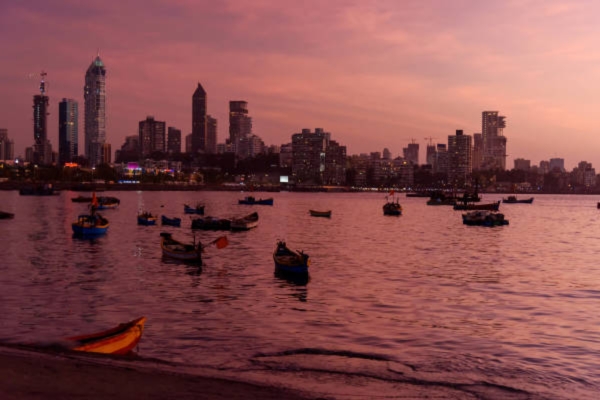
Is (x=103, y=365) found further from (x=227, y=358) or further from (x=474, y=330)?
(x=474, y=330)

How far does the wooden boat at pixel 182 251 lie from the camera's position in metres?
53.0

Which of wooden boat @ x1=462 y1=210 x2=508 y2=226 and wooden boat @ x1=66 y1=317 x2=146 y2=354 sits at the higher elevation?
wooden boat @ x1=66 y1=317 x2=146 y2=354

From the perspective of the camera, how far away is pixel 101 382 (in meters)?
16.8

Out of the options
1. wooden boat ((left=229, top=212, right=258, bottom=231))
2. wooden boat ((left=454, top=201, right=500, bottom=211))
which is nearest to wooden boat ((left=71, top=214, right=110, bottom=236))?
wooden boat ((left=229, top=212, right=258, bottom=231))

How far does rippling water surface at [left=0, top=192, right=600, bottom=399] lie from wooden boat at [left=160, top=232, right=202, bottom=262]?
0.84m

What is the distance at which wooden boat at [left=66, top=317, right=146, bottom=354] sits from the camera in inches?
866

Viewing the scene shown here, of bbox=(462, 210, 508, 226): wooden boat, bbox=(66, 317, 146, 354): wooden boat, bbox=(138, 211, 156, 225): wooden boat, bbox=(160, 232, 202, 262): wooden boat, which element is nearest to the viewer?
bbox=(66, 317, 146, 354): wooden boat

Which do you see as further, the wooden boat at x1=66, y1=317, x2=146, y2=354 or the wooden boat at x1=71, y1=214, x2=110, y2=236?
the wooden boat at x1=71, y1=214, x2=110, y2=236

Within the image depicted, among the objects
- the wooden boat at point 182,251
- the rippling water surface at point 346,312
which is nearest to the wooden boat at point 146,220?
the rippling water surface at point 346,312

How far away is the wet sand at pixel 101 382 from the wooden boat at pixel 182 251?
107 feet

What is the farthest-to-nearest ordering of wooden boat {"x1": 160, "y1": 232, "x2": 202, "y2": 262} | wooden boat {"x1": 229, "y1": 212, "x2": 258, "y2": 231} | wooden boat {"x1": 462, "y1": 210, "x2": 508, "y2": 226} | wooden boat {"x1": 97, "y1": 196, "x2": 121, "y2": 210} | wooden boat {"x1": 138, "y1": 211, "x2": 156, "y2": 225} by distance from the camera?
1. wooden boat {"x1": 97, "y1": 196, "x2": 121, "y2": 210}
2. wooden boat {"x1": 462, "y1": 210, "x2": 508, "y2": 226}
3. wooden boat {"x1": 138, "y1": 211, "x2": 156, "y2": 225}
4. wooden boat {"x1": 229, "y1": 212, "x2": 258, "y2": 231}
5. wooden boat {"x1": 160, "y1": 232, "x2": 202, "y2": 262}

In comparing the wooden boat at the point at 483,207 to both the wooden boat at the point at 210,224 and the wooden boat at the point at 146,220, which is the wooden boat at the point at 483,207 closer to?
the wooden boat at the point at 210,224

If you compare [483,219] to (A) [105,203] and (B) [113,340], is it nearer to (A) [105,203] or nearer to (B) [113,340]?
(A) [105,203]

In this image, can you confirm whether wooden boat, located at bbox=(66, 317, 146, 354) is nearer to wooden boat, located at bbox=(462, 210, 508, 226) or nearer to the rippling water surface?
the rippling water surface
